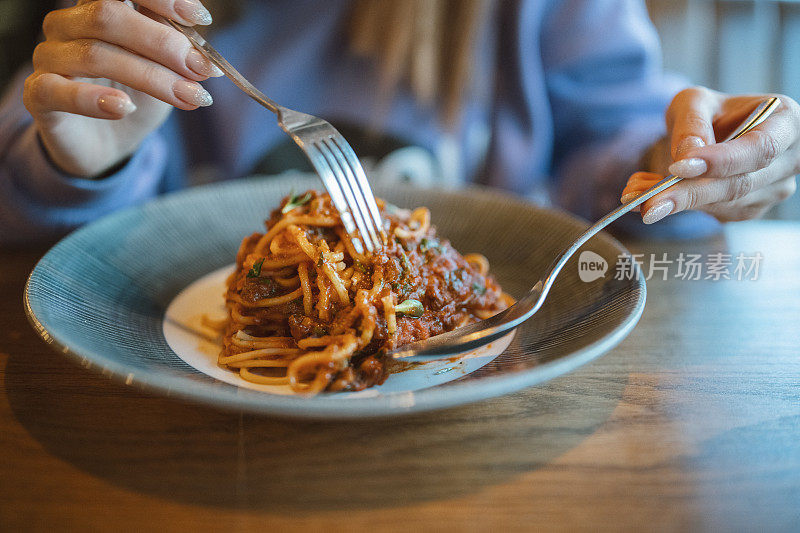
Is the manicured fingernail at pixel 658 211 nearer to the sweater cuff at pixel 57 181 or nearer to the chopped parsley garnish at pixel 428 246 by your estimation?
the chopped parsley garnish at pixel 428 246

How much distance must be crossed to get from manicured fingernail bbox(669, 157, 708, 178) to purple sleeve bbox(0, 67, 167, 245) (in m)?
1.75

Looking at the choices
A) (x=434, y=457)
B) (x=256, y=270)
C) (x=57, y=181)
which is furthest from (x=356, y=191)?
(x=57, y=181)

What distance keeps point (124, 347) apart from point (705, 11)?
5092mm

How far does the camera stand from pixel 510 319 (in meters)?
1.41

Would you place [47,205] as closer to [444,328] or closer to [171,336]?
[171,336]

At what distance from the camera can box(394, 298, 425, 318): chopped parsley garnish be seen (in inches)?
56.5

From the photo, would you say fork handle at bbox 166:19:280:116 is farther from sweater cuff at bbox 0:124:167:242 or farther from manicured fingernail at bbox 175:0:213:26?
sweater cuff at bbox 0:124:167:242

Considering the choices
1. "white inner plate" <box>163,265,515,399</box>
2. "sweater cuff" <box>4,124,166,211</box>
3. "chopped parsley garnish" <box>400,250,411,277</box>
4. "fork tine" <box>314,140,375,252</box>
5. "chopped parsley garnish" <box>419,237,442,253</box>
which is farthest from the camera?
"sweater cuff" <box>4,124,166,211</box>

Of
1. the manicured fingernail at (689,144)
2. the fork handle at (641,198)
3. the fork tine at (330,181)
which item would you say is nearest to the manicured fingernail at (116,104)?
the fork tine at (330,181)

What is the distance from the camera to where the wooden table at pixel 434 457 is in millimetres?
995

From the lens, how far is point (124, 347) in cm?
129

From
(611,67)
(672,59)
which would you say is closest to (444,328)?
(611,67)

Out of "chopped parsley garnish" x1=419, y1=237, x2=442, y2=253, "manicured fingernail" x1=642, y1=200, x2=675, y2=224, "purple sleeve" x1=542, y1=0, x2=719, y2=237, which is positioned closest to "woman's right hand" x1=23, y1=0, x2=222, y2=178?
"chopped parsley garnish" x1=419, y1=237, x2=442, y2=253

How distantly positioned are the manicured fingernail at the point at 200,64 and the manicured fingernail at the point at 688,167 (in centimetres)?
109
